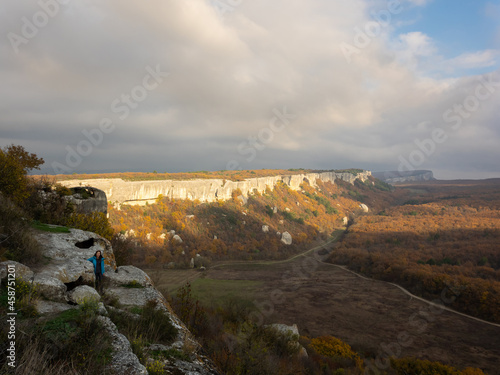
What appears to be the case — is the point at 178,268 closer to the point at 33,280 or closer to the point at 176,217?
the point at 176,217

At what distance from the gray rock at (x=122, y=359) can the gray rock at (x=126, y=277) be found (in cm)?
440

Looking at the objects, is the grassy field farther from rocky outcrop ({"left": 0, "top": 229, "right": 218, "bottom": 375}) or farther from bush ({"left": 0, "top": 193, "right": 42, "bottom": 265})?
bush ({"left": 0, "top": 193, "right": 42, "bottom": 265})

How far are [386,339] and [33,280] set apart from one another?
26.5 meters

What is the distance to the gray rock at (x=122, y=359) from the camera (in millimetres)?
3945

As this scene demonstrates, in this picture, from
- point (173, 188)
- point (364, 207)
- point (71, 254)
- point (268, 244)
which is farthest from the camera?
point (364, 207)

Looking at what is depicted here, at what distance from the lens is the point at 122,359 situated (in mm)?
4152

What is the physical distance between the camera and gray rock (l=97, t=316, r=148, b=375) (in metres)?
3.94

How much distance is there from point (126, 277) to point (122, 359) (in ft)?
18.3

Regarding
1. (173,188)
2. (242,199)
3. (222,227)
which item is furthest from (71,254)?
(242,199)

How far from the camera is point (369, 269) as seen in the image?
144ft

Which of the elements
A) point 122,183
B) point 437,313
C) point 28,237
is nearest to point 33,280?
point 28,237

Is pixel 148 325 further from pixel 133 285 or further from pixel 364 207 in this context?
pixel 364 207

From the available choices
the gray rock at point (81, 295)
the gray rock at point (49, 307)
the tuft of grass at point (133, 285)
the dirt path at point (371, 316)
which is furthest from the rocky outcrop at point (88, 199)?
the dirt path at point (371, 316)

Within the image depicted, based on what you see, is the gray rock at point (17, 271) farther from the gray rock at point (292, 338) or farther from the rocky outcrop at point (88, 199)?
the gray rock at point (292, 338)
